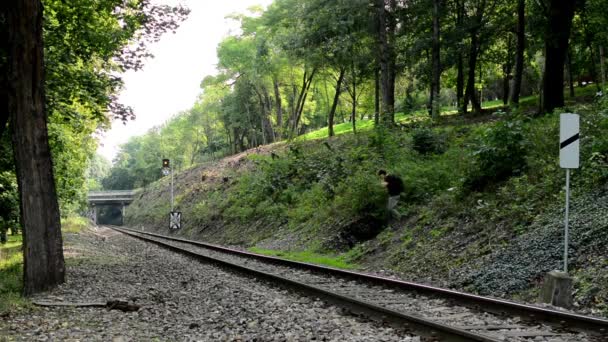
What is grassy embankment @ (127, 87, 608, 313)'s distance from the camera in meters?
9.57

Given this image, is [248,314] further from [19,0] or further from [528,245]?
[19,0]

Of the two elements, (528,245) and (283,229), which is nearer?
(528,245)

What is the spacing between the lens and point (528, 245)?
991 cm

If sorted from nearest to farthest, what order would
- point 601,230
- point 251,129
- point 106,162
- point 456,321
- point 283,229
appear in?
point 456,321
point 601,230
point 283,229
point 251,129
point 106,162

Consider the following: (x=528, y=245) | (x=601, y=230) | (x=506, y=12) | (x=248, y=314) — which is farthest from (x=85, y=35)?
(x=506, y=12)

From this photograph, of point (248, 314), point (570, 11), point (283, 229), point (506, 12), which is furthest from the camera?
point (506, 12)

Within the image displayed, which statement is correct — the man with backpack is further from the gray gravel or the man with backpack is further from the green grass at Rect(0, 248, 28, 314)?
the green grass at Rect(0, 248, 28, 314)

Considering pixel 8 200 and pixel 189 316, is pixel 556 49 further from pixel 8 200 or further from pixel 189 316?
pixel 8 200

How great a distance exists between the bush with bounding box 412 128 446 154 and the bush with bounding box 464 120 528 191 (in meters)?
5.93

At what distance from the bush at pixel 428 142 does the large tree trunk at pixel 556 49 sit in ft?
12.1

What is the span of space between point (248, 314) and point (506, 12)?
29.5 metres

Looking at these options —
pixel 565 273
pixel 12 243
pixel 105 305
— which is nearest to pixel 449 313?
pixel 565 273

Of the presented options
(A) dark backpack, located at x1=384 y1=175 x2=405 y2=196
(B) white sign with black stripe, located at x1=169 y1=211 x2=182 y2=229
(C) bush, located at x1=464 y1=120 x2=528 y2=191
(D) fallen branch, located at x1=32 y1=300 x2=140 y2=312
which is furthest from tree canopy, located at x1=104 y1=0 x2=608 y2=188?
(D) fallen branch, located at x1=32 y1=300 x2=140 y2=312

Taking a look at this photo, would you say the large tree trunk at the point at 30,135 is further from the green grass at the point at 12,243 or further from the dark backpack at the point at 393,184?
the green grass at the point at 12,243
